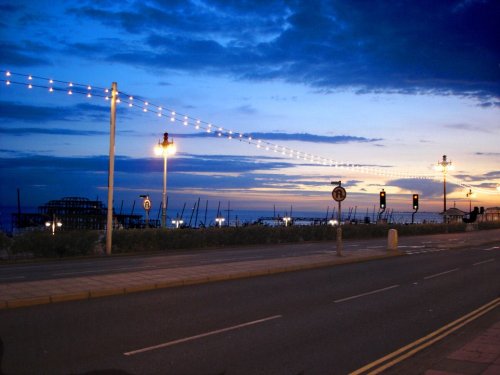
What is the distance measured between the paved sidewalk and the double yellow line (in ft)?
23.8

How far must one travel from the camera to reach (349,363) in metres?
7.73

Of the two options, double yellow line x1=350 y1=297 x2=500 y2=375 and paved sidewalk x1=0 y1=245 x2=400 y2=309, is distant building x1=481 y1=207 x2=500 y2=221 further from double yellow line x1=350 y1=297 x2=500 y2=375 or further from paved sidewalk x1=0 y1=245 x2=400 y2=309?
double yellow line x1=350 y1=297 x2=500 y2=375

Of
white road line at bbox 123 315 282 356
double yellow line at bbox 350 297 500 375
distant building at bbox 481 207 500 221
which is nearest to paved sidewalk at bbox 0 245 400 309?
white road line at bbox 123 315 282 356

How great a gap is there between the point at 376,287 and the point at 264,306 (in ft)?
15.0

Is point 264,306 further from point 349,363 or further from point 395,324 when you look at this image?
point 349,363

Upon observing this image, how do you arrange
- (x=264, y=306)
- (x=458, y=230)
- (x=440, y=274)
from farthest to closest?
(x=458, y=230)
(x=440, y=274)
(x=264, y=306)

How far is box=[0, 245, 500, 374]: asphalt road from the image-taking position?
760cm

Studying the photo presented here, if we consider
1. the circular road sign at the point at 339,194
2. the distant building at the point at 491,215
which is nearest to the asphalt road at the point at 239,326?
the circular road sign at the point at 339,194

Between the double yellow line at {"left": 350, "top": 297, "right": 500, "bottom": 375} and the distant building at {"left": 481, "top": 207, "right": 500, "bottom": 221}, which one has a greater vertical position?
the distant building at {"left": 481, "top": 207, "right": 500, "bottom": 221}

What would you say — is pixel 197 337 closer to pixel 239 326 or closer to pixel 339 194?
pixel 239 326

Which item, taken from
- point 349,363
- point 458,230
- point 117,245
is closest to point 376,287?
point 349,363

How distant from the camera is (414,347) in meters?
Result: 8.59

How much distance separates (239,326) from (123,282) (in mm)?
5485

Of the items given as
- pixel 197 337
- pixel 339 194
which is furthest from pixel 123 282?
pixel 339 194
